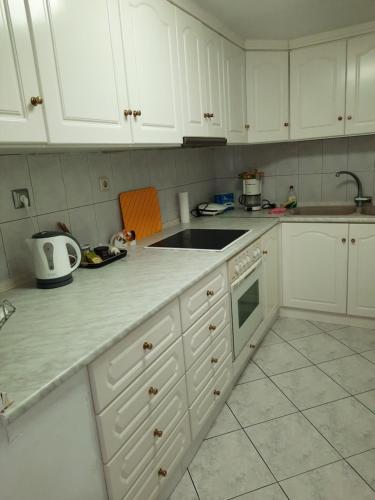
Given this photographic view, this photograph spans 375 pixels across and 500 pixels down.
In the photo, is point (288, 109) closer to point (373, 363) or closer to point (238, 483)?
point (373, 363)

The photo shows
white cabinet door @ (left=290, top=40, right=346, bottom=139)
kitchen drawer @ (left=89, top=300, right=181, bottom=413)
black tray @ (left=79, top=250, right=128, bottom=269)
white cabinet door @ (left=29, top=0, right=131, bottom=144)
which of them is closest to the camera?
kitchen drawer @ (left=89, top=300, right=181, bottom=413)

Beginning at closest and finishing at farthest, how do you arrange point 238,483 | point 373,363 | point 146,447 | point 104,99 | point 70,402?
point 70,402 < point 146,447 < point 104,99 < point 238,483 < point 373,363

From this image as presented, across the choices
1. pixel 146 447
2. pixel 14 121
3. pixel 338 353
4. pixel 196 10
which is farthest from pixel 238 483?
pixel 196 10

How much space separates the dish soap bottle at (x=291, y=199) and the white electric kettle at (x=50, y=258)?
199 cm

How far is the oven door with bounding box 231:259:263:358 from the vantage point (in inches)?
75.5

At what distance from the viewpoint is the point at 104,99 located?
134 cm

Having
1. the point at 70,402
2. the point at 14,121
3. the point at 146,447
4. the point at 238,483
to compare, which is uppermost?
the point at 14,121

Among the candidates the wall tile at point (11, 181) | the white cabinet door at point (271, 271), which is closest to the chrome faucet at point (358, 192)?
the white cabinet door at point (271, 271)

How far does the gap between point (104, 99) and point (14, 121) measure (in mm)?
418

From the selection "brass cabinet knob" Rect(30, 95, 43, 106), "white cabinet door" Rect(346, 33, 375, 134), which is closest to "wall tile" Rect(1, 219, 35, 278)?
"brass cabinet knob" Rect(30, 95, 43, 106)

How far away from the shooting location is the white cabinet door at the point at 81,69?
3.65 ft

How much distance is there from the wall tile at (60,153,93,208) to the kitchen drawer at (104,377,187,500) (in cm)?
97

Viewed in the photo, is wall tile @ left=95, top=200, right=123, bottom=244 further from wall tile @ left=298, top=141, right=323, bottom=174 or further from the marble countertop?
wall tile @ left=298, top=141, right=323, bottom=174

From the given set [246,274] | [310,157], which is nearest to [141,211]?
[246,274]
